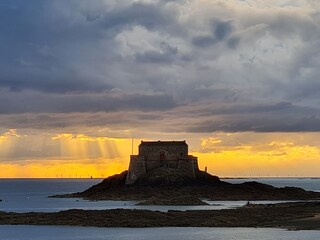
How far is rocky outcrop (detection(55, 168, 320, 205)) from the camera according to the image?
5197 inches

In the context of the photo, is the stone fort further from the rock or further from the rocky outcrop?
the rock

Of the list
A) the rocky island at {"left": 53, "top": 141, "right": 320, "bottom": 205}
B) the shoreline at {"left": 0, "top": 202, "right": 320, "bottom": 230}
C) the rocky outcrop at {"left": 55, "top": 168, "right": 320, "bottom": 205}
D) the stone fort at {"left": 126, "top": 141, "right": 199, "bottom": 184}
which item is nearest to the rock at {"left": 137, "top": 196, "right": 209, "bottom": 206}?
the rocky outcrop at {"left": 55, "top": 168, "right": 320, "bottom": 205}

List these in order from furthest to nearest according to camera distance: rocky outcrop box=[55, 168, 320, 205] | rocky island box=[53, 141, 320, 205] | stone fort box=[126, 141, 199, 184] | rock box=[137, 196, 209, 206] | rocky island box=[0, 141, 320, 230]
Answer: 1. stone fort box=[126, 141, 199, 184]
2. rocky island box=[53, 141, 320, 205]
3. rocky outcrop box=[55, 168, 320, 205]
4. rock box=[137, 196, 209, 206]
5. rocky island box=[0, 141, 320, 230]

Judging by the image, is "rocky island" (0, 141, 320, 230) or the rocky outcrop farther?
the rocky outcrop

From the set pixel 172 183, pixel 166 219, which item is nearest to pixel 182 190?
pixel 172 183

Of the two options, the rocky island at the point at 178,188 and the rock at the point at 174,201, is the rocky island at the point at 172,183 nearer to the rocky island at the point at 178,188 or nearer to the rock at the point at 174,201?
the rocky island at the point at 178,188

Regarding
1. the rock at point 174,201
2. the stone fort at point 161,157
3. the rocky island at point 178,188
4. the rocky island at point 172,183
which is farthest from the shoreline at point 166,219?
the stone fort at point 161,157

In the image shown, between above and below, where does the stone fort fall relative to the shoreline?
above

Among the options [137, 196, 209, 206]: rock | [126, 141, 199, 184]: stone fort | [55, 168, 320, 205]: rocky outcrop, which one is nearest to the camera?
[137, 196, 209, 206]: rock

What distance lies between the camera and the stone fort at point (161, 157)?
143 metres

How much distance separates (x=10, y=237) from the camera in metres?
70.9

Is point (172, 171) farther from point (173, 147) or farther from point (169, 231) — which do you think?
point (169, 231)

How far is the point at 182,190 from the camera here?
433ft

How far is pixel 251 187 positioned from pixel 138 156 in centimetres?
2454
